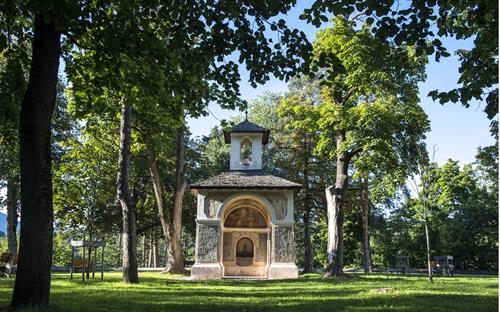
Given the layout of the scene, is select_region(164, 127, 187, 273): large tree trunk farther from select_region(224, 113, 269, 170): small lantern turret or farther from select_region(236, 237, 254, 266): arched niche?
select_region(236, 237, 254, 266): arched niche

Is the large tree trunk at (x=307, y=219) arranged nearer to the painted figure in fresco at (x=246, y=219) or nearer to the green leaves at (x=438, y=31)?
the painted figure in fresco at (x=246, y=219)

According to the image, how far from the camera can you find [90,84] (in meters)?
11.1

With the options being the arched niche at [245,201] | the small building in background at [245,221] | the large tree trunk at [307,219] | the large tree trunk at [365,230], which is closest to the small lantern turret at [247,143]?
the small building in background at [245,221]

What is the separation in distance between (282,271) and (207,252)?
3699 mm

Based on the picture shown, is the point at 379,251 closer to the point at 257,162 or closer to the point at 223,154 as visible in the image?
the point at 223,154

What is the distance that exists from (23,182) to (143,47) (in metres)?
3.56

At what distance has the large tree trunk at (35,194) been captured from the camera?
7.54 meters

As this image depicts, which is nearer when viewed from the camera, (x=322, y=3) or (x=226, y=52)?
(x=322, y=3)

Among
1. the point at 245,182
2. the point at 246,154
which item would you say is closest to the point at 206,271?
the point at 245,182

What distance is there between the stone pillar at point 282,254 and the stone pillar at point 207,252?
102 inches

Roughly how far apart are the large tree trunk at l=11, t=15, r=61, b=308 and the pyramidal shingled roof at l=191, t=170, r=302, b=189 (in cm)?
1490

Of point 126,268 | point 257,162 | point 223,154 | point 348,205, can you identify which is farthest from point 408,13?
point 223,154

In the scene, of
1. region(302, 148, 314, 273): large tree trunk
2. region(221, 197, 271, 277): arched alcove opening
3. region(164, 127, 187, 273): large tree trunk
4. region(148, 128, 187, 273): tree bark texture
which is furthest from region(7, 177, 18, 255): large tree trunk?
region(302, 148, 314, 273): large tree trunk

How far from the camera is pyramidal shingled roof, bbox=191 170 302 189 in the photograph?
2261cm
